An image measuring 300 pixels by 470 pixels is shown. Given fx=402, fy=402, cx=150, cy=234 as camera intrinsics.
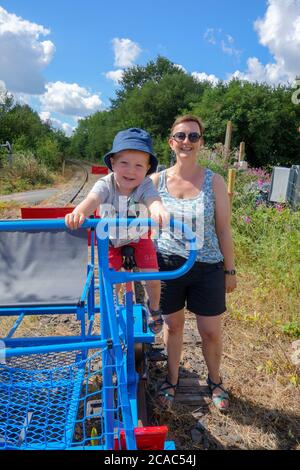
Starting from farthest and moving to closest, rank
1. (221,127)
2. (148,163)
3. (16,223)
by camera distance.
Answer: (221,127), (148,163), (16,223)

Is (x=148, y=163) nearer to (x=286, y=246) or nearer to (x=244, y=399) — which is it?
(x=244, y=399)

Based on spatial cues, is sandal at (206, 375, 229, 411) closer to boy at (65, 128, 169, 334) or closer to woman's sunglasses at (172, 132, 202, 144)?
boy at (65, 128, 169, 334)

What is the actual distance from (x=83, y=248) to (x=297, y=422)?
78.0 inches

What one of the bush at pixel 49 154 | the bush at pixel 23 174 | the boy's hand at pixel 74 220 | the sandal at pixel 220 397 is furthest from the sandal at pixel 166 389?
the bush at pixel 49 154

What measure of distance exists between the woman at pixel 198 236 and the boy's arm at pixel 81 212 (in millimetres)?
511

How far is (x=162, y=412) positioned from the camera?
2816mm

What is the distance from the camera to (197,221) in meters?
2.49

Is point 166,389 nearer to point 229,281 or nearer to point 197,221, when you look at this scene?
point 229,281

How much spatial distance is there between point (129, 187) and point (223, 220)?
638mm

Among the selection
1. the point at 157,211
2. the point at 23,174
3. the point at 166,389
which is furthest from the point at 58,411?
the point at 23,174

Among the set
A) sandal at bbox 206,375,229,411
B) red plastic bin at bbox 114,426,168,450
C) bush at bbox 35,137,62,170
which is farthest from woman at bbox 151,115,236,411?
bush at bbox 35,137,62,170

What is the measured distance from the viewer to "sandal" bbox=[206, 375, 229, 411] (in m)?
2.85

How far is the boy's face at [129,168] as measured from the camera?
2.39 meters
